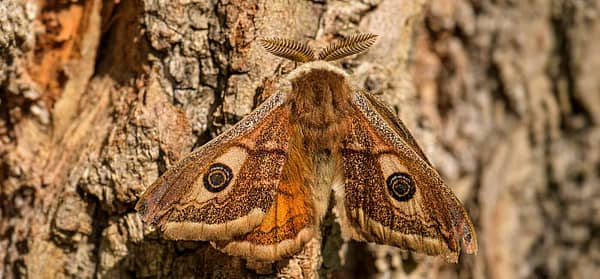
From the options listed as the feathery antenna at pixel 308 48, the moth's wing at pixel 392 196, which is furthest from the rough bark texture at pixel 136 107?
the moth's wing at pixel 392 196

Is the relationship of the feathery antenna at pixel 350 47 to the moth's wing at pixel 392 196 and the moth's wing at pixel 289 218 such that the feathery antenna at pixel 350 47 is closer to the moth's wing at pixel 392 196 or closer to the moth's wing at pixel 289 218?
the moth's wing at pixel 392 196

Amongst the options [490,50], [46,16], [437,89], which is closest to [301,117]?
[46,16]

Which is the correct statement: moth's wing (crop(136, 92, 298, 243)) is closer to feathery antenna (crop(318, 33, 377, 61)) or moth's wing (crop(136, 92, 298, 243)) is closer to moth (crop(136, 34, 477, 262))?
moth (crop(136, 34, 477, 262))

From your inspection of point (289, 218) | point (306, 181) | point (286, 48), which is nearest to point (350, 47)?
point (286, 48)

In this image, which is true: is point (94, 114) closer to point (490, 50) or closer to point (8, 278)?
point (8, 278)

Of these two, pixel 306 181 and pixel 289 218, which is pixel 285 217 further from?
pixel 306 181
